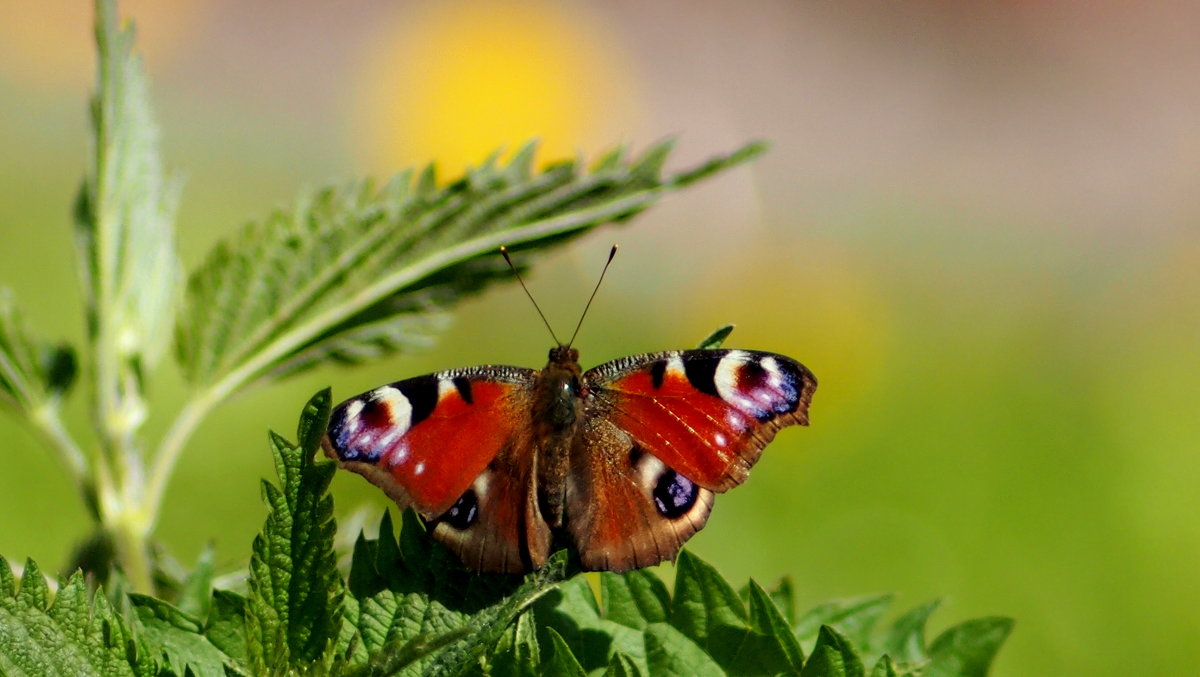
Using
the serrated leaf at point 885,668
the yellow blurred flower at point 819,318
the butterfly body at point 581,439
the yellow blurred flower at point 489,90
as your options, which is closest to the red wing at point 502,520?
the butterfly body at point 581,439

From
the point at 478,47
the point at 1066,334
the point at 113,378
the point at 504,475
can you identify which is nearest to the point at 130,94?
the point at 113,378

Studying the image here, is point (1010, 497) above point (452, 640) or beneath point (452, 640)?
above

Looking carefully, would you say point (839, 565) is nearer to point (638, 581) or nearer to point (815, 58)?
point (638, 581)

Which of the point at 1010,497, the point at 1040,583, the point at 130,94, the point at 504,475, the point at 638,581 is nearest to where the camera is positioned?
the point at 638,581

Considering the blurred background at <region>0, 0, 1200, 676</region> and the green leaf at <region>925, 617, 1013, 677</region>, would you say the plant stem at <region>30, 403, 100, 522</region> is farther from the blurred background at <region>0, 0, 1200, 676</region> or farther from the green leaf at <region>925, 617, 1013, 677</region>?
the green leaf at <region>925, 617, 1013, 677</region>

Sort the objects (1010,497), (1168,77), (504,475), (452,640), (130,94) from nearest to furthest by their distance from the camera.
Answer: (452,640), (130,94), (504,475), (1010,497), (1168,77)

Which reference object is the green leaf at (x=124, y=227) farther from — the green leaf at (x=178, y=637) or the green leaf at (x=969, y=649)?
the green leaf at (x=969, y=649)

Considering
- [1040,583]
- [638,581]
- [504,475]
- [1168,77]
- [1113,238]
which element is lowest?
[638,581]
